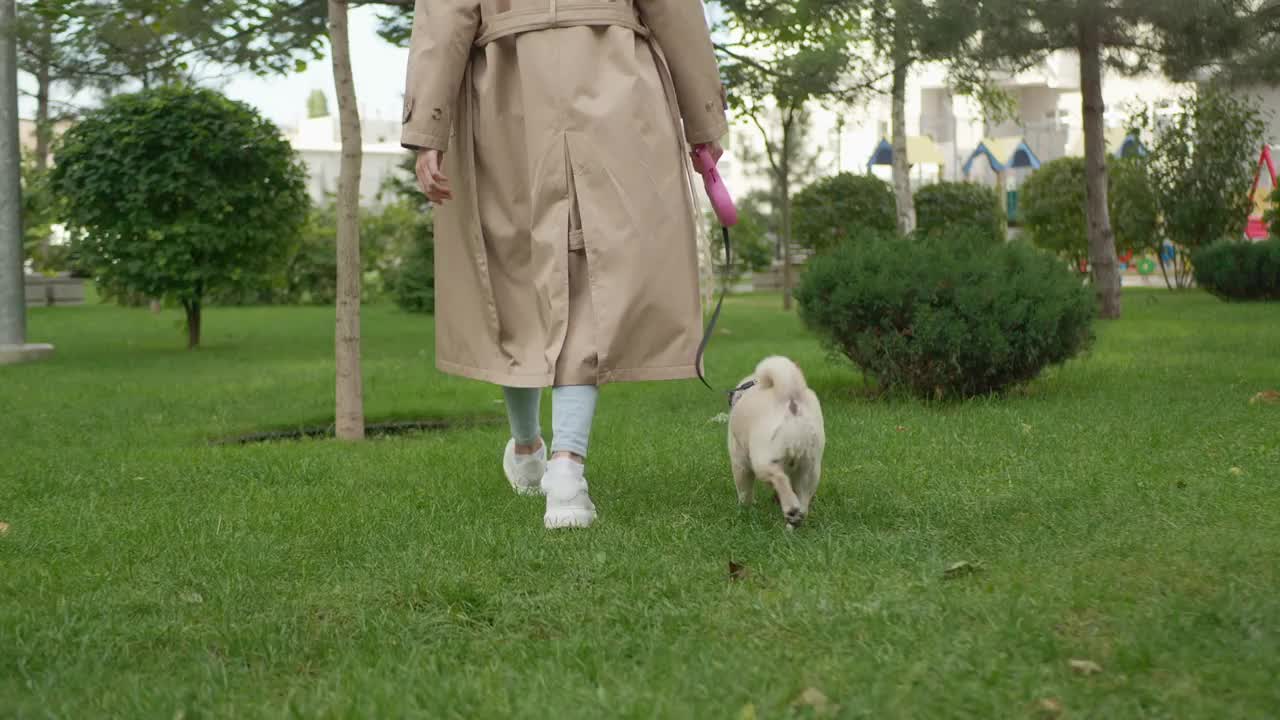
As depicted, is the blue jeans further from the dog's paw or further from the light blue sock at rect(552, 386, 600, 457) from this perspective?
the dog's paw

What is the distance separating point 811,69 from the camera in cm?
1070

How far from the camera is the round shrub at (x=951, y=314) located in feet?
22.5

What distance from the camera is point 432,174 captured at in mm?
3893

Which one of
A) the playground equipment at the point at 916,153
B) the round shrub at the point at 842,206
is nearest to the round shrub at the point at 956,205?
the round shrub at the point at 842,206

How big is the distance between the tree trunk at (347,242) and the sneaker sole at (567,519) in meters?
2.59

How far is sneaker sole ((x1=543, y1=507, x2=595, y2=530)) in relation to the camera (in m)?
3.84

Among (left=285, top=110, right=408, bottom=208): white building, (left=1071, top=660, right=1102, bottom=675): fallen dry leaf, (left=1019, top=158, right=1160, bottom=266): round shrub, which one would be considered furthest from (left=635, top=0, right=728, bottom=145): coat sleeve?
(left=285, top=110, right=408, bottom=208): white building

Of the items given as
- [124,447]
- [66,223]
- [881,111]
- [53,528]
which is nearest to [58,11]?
[124,447]

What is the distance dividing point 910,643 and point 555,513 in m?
1.46

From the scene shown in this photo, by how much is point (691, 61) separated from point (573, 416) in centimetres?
115

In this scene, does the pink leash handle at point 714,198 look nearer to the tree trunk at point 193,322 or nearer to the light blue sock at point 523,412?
the light blue sock at point 523,412

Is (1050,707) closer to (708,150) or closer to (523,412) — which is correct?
(708,150)

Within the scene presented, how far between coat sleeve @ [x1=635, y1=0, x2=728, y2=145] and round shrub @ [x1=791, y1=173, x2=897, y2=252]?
2021 cm

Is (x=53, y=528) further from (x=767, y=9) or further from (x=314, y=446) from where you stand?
(x=767, y=9)
